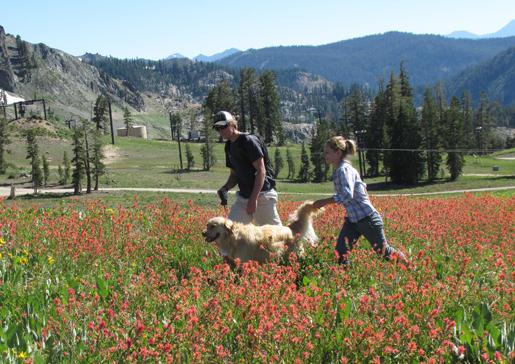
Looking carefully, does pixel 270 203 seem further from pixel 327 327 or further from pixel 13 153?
pixel 13 153

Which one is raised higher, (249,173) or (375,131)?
(375,131)

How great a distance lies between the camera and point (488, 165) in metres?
84.2

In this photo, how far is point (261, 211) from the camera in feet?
25.2

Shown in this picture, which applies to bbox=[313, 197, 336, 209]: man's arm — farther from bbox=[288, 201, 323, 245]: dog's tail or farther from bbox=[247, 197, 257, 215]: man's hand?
bbox=[247, 197, 257, 215]: man's hand

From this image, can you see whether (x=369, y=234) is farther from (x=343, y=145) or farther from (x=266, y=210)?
(x=266, y=210)

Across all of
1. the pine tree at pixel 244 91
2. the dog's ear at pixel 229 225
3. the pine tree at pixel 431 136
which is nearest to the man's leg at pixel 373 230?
the dog's ear at pixel 229 225

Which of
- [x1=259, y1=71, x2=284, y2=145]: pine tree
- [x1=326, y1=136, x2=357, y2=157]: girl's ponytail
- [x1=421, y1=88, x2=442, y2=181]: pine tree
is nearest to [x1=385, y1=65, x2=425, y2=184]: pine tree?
[x1=421, y1=88, x2=442, y2=181]: pine tree

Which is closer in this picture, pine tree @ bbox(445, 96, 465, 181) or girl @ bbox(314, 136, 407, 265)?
girl @ bbox(314, 136, 407, 265)

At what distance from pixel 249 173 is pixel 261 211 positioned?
609 millimetres

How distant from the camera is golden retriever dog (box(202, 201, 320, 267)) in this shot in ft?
22.5

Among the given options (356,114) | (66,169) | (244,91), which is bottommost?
(66,169)

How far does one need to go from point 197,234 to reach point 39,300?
3.74 meters

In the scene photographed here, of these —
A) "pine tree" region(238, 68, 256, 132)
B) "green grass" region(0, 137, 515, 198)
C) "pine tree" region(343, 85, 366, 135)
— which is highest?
"pine tree" region(238, 68, 256, 132)

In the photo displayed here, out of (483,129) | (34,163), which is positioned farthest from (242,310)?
(483,129)
